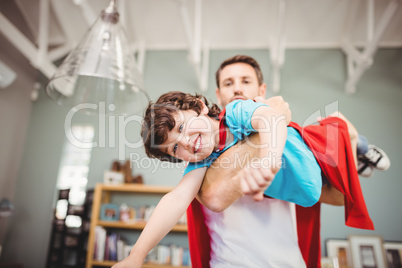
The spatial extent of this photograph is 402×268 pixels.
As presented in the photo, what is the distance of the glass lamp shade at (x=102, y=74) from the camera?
3.14 feet

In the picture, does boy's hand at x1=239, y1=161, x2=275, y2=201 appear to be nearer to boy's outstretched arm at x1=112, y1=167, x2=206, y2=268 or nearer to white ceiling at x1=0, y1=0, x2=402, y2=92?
boy's outstretched arm at x1=112, y1=167, x2=206, y2=268

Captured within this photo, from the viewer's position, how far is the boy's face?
755 millimetres

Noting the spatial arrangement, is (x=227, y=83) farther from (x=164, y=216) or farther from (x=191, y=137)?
(x=164, y=216)

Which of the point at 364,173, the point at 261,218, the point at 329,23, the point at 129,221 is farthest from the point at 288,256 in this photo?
the point at 329,23

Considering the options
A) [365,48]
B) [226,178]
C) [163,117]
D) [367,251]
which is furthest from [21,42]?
[367,251]

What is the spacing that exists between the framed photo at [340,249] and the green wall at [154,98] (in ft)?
0.21

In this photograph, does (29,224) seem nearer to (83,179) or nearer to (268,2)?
(83,179)

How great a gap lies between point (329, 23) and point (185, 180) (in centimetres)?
358

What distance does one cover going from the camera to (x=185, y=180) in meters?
0.70

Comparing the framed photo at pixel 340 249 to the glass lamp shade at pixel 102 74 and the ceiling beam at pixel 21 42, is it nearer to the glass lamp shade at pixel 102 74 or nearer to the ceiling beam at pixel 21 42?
the glass lamp shade at pixel 102 74

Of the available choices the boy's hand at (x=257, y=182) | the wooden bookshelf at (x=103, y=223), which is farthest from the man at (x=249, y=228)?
the wooden bookshelf at (x=103, y=223)

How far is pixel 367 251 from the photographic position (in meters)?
2.69

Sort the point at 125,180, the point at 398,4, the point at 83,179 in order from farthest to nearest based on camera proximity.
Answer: the point at 83,179 → the point at 125,180 → the point at 398,4

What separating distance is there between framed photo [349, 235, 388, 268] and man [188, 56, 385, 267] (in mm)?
2273
